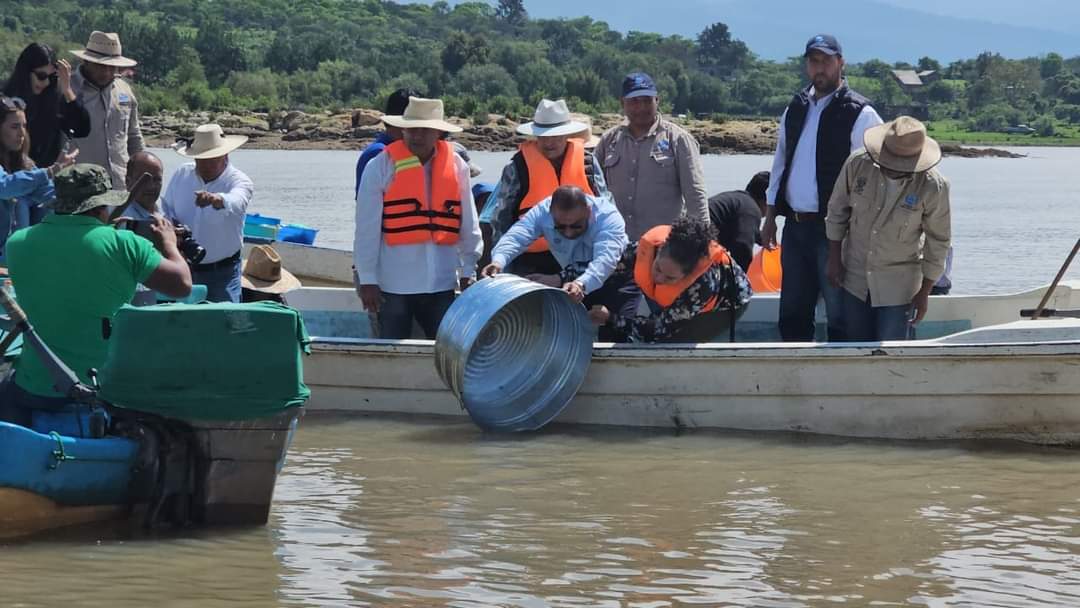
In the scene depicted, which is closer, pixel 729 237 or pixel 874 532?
pixel 874 532

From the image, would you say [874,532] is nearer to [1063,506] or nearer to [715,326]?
[1063,506]

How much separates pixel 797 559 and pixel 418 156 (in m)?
→ 3.51

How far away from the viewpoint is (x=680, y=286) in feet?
30.4

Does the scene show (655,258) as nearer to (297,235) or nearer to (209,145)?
(209,145)

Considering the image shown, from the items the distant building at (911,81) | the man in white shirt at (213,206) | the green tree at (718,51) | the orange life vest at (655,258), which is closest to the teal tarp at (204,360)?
the man in white shirt at (213,206)

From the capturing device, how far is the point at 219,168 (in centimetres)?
969

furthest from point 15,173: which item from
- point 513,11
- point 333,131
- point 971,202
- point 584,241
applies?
point 513,11

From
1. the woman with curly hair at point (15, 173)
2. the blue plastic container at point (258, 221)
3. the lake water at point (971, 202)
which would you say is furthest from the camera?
the lake water at point (971, 202)

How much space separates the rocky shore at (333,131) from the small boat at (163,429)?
4539 cm

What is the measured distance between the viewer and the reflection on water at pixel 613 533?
6.48m

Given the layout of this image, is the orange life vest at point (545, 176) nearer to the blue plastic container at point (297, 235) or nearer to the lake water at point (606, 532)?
the lake water at point (606, 532)

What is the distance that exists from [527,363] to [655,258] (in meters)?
0.95

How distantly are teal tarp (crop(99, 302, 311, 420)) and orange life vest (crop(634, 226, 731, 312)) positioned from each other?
2.86 meters

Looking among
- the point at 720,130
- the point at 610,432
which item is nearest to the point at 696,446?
the point at 610,432
